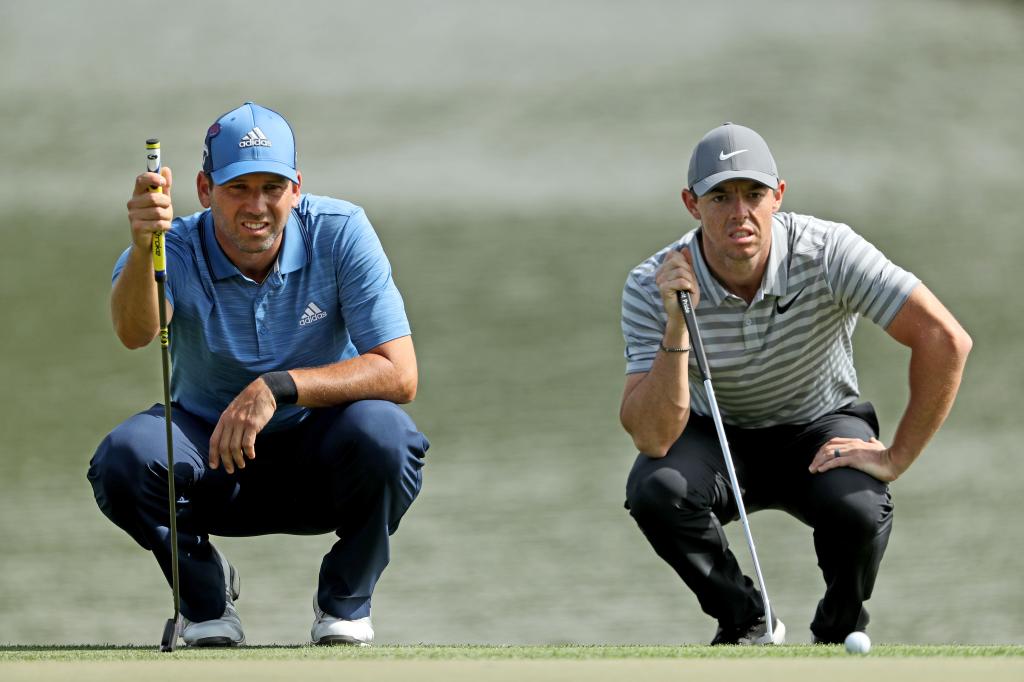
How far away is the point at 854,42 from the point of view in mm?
13320

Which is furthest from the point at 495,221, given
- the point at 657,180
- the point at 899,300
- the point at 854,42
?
the point at 899,300

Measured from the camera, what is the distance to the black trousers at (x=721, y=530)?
3.68 meters

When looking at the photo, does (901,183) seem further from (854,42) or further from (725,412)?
(725,412)

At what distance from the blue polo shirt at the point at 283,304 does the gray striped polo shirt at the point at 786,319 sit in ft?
2.00

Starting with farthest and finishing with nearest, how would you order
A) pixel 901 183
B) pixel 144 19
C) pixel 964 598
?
pixel 144 19
pixel 901 183
pixel 964 598

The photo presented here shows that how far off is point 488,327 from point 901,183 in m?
3.33

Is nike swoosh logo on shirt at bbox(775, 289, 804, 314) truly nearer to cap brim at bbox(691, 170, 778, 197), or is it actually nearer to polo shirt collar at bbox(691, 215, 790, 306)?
polo shirt collar at bbox(691, 215, 790, 306)

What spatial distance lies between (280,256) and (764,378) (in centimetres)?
118

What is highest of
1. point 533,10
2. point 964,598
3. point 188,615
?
point 533,10

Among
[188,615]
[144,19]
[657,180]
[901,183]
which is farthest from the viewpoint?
[144,19]

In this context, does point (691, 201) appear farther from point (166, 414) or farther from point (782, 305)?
point (166, 414)

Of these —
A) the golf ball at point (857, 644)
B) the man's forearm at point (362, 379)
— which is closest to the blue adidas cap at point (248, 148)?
the man's forearm at point (362, 379)

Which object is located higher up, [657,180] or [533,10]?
[533,10]

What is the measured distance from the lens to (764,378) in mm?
3873
